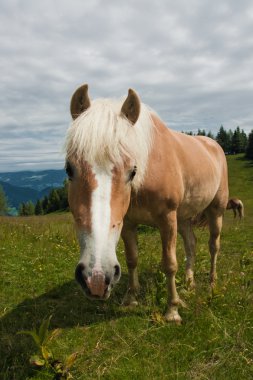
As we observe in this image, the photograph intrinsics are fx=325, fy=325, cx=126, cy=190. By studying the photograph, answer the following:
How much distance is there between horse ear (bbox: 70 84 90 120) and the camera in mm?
3611

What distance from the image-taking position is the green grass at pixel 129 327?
136 inches

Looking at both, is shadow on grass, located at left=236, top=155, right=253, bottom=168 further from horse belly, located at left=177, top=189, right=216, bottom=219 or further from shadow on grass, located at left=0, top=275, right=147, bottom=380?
shadow on grass, located at left=0, top=275, right=147, bottom=380

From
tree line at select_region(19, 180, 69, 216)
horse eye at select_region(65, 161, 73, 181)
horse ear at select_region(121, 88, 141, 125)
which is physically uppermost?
horse ear at select_region(121, 88, 141, 125)

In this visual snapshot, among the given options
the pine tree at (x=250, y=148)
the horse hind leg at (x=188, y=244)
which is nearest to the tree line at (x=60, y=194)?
the pine tree at (x=250, y=148)

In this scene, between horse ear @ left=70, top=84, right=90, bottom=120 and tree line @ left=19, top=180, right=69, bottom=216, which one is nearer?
horse ear @ left=70, top=84, right=90, bottom=120

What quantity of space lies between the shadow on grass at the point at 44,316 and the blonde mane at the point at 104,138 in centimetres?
229

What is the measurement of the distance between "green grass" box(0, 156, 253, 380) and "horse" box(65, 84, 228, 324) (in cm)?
42

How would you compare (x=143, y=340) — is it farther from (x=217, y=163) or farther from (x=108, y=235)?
(x=217, y=163)

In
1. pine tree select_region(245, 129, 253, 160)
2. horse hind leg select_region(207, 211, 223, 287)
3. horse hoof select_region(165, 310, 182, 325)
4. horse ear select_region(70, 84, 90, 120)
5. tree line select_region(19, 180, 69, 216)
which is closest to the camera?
horse ear select_region(70, 84, 90, 120)

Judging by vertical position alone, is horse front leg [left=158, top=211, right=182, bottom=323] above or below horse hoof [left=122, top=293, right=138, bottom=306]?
above

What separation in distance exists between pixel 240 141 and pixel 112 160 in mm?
114717

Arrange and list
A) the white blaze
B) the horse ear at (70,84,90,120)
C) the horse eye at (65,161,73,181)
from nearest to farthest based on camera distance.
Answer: the white blaze < the horse eye at (65,161,73,181) < the horse ear at (70,84,90,120)

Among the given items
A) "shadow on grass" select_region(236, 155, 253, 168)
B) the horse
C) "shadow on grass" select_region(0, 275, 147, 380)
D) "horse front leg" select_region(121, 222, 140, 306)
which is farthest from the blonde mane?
"shadow on grass" select_region(236, 155, 253, 168)

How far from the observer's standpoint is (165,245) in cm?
470
